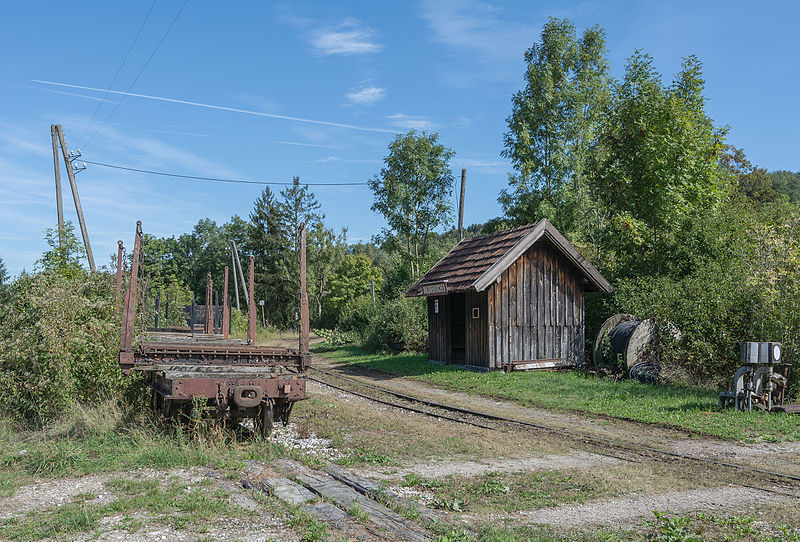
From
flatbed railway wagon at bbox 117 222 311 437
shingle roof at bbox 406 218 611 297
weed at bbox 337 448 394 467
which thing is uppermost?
shingle roof at bbox 406 218 611 297

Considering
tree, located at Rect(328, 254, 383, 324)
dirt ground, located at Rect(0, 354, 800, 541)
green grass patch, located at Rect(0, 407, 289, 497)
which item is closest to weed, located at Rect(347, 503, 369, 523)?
dirt ground, located at Rect(0, 354, 800, 541)

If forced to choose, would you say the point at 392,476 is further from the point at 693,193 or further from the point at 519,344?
the point at 693,193

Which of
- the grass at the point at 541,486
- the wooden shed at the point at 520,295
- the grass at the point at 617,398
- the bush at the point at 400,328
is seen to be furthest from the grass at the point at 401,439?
the bush at the point at 400,328

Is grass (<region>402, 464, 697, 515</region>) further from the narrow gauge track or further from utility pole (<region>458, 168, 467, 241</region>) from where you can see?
utility pole (<region>458, 168, 467, 241</region>)

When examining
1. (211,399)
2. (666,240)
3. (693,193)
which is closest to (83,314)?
(211,399)

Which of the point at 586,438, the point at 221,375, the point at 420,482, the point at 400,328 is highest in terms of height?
the point at 221,375

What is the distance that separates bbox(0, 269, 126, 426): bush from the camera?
36.4ft

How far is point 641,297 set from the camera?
20109mm

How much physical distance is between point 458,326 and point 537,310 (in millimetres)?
4764

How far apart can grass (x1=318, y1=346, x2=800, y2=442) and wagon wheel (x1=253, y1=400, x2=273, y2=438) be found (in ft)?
22.4

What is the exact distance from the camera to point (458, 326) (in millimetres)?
24281

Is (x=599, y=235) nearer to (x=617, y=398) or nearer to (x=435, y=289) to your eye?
(x=435, y=289)

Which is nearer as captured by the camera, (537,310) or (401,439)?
(401,439)

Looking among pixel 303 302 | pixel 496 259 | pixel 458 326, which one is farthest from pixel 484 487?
pixel 458 326
